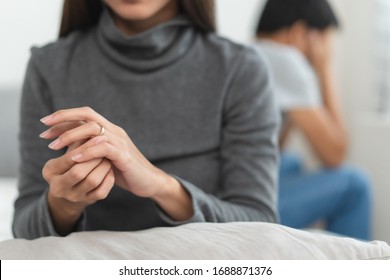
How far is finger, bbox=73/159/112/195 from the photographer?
16.6 inches

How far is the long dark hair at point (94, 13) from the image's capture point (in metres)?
0.56

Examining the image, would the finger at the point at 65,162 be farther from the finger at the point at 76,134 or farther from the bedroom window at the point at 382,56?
the bedroom window at the point at 382,56

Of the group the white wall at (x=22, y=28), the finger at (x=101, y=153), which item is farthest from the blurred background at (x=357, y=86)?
the finger at (x=101, y=153)

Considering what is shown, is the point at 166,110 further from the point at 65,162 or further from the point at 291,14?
the point at 291,14

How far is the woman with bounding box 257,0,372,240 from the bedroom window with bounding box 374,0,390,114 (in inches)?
13.9

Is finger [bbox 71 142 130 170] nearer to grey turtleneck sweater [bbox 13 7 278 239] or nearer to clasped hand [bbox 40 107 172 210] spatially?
clasped hand [bbox 40 107 172 210]

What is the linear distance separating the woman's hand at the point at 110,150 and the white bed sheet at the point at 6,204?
0.32 metres

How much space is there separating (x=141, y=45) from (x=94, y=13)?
62 millimetres

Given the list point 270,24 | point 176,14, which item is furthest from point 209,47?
point 270,24

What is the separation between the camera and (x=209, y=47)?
609mm

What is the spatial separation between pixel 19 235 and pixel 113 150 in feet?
0.60

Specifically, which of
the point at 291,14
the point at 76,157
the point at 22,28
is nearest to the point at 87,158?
the point at 76,157

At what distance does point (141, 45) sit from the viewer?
0.56m

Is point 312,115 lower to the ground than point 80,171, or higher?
lower
